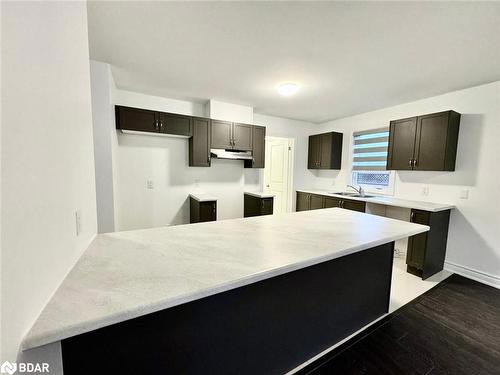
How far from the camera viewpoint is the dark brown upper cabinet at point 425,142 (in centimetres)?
276

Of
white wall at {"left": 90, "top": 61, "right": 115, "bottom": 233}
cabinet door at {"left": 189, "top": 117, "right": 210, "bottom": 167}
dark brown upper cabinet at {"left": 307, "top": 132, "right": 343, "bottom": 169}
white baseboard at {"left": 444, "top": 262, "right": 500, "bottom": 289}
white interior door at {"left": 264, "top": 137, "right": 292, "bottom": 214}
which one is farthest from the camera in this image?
white interior door at {"left": 264, "top": 137, "right": 292, "bottom": 214}

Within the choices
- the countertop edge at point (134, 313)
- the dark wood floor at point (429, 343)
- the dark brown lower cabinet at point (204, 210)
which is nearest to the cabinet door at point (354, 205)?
the dark wood floor at point (429, 343)

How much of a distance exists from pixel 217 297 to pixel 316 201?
3.55 metres

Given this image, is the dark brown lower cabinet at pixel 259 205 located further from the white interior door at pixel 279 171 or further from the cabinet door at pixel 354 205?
the cabinet door at pixel 354 205

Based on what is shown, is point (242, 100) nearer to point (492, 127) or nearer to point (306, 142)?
point (306, 142)

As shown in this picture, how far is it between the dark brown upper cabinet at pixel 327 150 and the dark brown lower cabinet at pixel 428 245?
75.7 inches

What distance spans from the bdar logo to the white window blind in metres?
4.45

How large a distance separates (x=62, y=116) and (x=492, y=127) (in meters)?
4.17

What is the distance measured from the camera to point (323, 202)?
160 inches

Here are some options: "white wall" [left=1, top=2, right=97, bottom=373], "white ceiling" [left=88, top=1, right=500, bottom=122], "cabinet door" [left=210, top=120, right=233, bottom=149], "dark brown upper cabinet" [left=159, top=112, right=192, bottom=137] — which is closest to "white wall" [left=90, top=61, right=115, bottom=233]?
"white ceiling" [left=88, top=1, right=500, bottom=122]

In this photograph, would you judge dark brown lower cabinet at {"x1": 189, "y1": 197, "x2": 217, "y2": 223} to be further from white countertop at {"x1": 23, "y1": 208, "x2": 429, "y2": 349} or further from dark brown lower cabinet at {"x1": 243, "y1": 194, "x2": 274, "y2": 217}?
white countertop at {"x1": 23, "y1": 208, "x2": 429, "y2": 349}

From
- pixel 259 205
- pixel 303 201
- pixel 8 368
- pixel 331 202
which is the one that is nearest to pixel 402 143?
pixel 331 202

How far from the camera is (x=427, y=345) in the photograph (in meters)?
1.67

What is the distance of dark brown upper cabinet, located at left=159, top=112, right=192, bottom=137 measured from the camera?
322 centimetres
